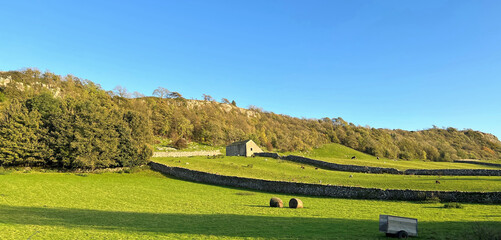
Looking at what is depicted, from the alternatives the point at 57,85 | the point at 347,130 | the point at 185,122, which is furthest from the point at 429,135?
the point at 57,85

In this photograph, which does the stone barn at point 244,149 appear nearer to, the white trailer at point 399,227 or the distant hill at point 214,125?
the distant hill at point 214,125

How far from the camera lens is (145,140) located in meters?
48.5

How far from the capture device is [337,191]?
26.0 m

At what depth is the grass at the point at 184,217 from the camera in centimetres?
1139

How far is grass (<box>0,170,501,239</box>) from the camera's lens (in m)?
11.4

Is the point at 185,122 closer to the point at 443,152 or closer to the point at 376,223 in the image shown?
the point at 376,223

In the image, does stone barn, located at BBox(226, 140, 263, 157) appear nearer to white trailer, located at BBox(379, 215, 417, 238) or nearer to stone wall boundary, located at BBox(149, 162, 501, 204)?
stone wall boundary, located at BBox(149, 162, 501, 204)

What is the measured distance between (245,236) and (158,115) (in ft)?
351

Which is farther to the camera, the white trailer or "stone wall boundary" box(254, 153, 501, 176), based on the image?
"stone wall boundary" box(254, 153, 501, 176)

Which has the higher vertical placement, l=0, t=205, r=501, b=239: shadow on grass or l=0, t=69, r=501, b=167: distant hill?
l=0, t=69, r=501, b=167: distant hill

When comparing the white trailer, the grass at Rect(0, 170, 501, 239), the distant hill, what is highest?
the distant hill

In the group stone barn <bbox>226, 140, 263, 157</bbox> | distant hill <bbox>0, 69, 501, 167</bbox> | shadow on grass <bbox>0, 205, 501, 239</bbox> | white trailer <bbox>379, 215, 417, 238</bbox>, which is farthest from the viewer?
stone barn <bbox>226, 140, 263, 157</bbox>

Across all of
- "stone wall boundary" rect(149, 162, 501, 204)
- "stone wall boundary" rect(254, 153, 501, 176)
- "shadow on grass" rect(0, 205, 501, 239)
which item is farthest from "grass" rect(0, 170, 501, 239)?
"stone wall boundary" rect(254, 153, 501, 176)

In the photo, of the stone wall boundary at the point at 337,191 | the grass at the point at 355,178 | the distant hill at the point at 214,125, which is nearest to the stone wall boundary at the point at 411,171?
the grass at the point at 355,178
